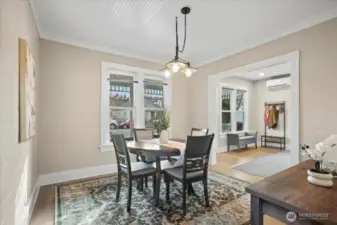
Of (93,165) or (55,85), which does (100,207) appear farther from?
(55,85)

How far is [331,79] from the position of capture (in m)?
2.67

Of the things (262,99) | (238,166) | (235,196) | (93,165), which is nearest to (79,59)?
(93,165)

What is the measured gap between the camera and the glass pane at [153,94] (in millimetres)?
4625

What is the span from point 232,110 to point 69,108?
556 cm

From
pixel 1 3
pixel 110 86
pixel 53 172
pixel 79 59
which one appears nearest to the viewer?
pixel 1 3

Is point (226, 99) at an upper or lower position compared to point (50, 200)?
upper

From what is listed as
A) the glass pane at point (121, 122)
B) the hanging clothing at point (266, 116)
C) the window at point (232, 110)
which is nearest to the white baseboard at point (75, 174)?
the glass pane at point (121, 122)

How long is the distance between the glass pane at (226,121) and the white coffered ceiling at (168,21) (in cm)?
328

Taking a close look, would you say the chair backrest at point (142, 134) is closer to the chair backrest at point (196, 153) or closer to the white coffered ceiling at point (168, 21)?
the chair backrest at point (196, 153)

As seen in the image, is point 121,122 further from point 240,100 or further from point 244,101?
point 244,101

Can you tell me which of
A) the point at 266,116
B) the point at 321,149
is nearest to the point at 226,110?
the point at 266,116

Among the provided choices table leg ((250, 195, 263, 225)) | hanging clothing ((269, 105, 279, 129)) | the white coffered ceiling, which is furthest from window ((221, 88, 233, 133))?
table leg ((250, 195, 263, 225))

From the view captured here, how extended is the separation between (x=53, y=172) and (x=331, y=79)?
4823 mm

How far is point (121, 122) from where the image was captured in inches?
171
